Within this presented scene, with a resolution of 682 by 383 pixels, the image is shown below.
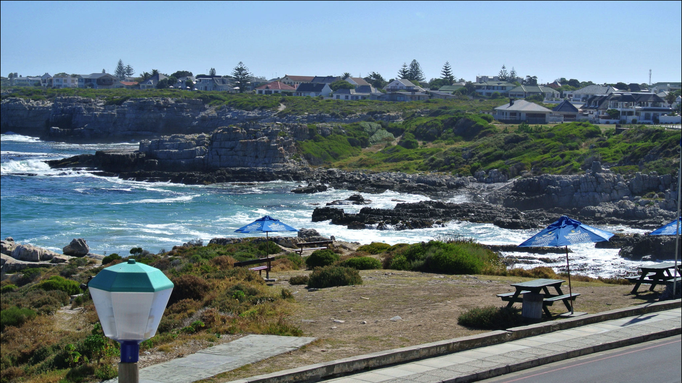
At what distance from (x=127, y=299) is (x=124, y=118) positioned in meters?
109

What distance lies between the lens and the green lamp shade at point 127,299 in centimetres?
496

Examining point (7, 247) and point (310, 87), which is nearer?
point (7, 247)

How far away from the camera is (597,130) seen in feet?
237

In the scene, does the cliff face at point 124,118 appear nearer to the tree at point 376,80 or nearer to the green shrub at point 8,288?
the tree at point 376,80

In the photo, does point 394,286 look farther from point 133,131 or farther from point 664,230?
point 133,131

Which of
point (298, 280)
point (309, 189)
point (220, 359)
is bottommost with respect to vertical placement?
point (309, 189)

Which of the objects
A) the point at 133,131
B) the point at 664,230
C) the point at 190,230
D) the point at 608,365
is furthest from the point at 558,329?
the point at 133,131

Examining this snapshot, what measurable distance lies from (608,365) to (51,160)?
7282 centimetres

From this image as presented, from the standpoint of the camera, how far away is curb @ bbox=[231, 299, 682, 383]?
9156 millimetres

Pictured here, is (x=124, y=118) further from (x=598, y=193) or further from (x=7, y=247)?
(x=598, y=193)

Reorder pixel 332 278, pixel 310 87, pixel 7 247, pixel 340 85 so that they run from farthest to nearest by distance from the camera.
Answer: pixel 310 87 < pixel 340 85 < pixel 7 247 < pixel 332 278

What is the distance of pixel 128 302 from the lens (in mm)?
4988

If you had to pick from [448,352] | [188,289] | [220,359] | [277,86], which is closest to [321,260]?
[188,289]

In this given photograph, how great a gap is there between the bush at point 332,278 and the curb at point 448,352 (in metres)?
6.32
